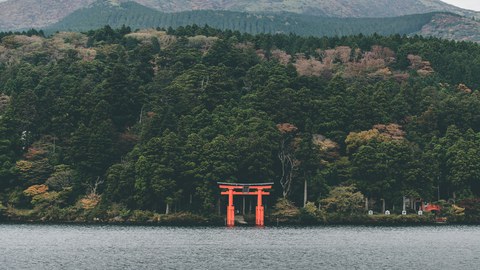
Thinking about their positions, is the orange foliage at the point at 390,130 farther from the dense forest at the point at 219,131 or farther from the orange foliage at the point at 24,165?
the orange foliage at the point at 24,165

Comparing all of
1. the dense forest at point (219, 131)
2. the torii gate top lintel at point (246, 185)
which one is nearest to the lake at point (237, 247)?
the torii gate top lintel at point (246, 185)

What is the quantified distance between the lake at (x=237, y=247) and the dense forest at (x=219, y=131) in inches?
310

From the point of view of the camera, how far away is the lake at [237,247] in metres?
52.5

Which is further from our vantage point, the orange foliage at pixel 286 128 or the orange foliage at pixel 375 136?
the orange foliage at pixel 286 128

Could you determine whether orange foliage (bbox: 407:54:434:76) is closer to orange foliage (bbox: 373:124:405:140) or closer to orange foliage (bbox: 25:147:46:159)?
orange foliage (bbox: 373:124:405:140)

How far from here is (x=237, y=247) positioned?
201ft

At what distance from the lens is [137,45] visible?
418 ft

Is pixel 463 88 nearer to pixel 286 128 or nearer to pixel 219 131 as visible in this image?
pixel 286 128

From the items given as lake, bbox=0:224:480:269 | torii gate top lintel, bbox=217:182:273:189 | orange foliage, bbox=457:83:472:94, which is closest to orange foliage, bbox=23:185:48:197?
lake, bbox=0:224:480:269

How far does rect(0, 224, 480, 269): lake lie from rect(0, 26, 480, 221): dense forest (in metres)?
7.87

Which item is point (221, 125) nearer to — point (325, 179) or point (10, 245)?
point (325, 179)

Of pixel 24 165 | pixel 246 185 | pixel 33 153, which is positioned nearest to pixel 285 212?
pixel 246 185

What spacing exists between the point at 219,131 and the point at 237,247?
31329 mm

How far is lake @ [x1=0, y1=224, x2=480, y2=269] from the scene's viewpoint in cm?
5253
